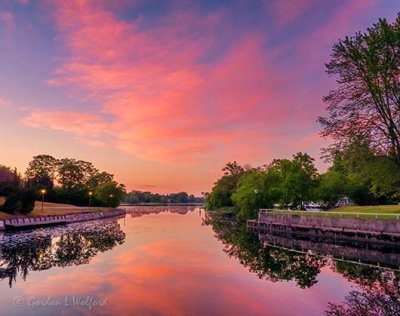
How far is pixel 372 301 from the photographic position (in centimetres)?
1831

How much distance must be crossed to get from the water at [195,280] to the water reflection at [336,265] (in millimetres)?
50

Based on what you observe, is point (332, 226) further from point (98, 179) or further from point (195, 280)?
point (98, 179)

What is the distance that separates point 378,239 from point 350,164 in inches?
323

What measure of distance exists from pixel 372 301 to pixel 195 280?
9.53 m

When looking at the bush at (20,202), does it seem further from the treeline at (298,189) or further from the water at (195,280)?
the treeline at (298,189)

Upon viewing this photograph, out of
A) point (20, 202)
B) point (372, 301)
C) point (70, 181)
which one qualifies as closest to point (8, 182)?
point (20, 202)

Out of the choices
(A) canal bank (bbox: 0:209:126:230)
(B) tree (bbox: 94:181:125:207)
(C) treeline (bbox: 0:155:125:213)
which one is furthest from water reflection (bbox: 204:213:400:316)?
(B) tree (bbox: 94:181:125:207)

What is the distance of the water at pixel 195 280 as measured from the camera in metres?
17.2

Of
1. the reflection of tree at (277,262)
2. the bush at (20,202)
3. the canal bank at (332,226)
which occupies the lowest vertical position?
the reflection of tree at (277,262)

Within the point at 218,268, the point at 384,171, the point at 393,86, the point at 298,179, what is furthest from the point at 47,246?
the point at 298,179

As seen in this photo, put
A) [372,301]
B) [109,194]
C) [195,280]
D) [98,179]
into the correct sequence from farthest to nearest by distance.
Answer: [98,179] < [109,194] < [195,280] < [372,301]

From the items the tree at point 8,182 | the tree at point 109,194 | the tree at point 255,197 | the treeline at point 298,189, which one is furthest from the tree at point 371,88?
the tree at point 109,194

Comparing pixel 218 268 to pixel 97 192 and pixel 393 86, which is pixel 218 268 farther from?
pixel 97 192

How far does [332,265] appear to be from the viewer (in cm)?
2894
